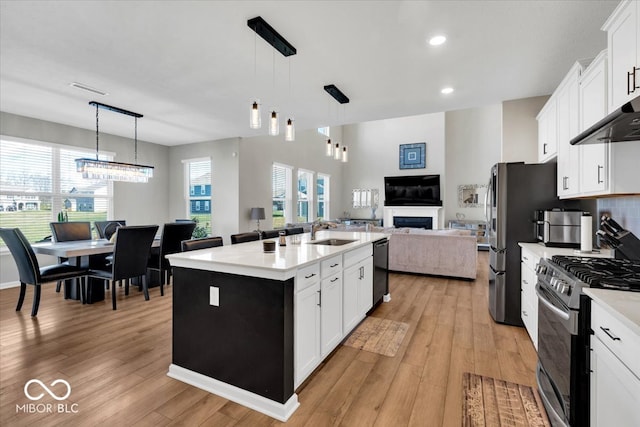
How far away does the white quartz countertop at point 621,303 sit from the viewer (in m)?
1.03

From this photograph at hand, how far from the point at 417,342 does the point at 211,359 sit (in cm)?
182

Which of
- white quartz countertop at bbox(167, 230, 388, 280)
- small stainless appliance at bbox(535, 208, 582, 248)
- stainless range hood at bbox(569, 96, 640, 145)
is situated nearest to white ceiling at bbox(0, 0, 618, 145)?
stainless range hood at bbox(569, 96, 640, 145)

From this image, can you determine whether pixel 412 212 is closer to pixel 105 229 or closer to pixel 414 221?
pixel 414 221

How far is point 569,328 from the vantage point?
4.86 feet

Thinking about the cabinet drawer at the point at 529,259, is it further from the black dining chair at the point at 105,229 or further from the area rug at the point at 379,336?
the black dining chair at the point at 105,229

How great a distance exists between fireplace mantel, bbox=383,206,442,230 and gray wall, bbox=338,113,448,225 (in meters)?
0.46

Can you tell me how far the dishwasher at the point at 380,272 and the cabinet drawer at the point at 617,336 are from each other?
2.21 meters

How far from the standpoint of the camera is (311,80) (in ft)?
11.4

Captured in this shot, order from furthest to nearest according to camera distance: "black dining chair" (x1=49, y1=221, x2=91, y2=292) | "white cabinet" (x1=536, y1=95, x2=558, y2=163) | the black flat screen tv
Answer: the black flat screen tv
"black dining chair" (x1=49, y1=221, x2=91, y2=292)
"white cabinet" (x1=536, y1=95, x2=558, y2=163)

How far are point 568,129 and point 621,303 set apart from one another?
6.74ft

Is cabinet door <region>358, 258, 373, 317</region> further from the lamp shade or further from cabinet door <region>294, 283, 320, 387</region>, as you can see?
the lamp shade

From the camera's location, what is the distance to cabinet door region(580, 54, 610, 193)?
199 cm

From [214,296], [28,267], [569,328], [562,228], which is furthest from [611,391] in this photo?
[28,267]

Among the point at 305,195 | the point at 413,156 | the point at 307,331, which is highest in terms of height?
the point at 413,156
